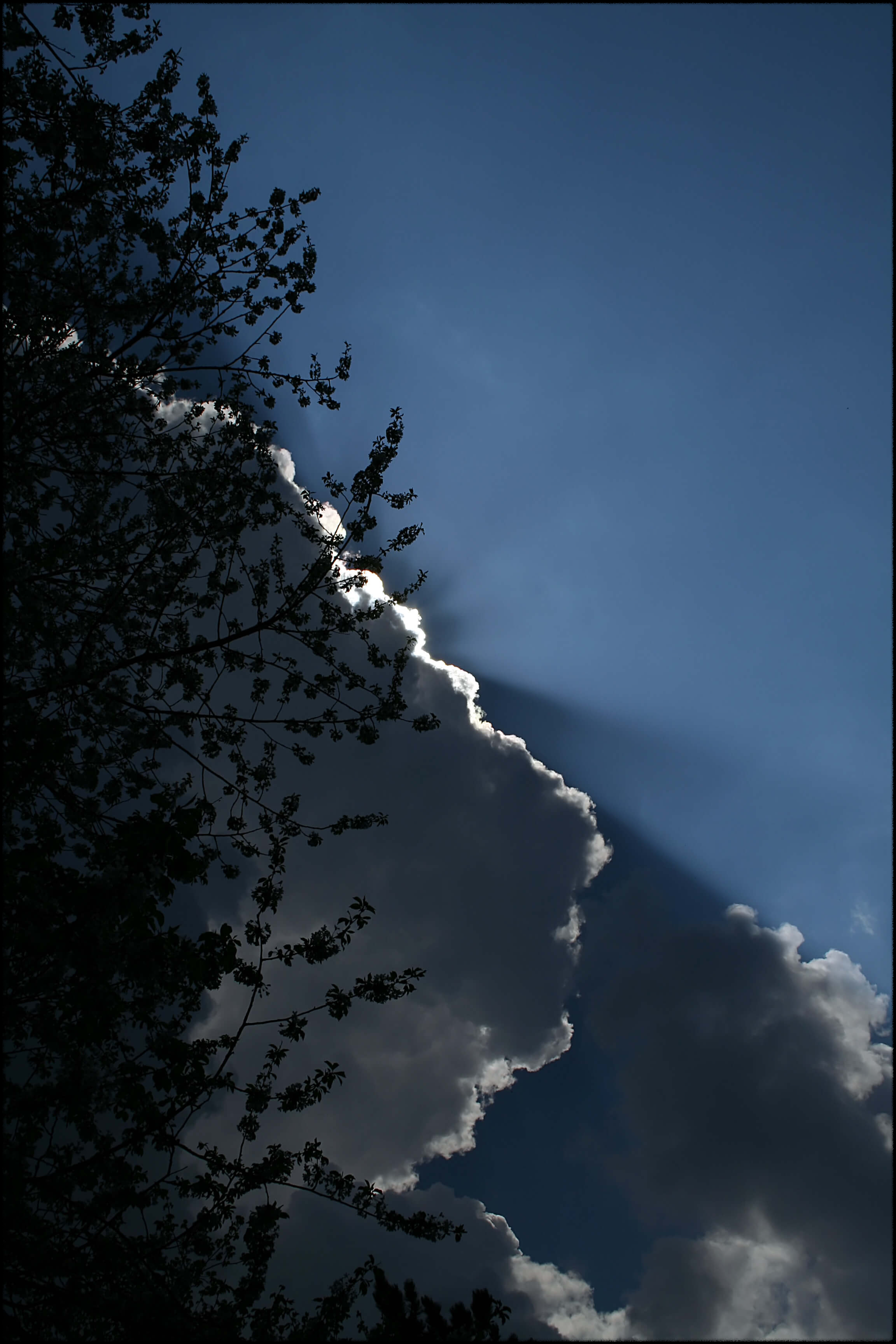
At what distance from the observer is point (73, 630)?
25.5 feet

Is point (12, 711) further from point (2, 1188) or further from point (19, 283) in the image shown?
point (19, 283)

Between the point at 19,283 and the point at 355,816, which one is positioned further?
the point at 355,816

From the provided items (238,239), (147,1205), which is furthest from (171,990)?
(238,239)

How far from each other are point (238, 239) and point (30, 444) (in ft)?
13.1

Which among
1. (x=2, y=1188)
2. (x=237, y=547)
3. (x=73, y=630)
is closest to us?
(x=2, y=1188)

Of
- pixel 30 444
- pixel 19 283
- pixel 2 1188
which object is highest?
pixel 19 283

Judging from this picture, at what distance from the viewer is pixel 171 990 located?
6777 millimetres

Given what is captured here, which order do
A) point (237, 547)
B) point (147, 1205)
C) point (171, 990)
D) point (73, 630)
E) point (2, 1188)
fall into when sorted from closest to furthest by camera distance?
point (2, 1188) < point (147, 1205) < point (171, 990) < point (73, 630) < point (237, 547)

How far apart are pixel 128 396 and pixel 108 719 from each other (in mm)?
4036

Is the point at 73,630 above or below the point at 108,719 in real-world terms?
above

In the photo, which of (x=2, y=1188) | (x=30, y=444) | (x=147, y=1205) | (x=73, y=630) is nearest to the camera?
(x=2, y=1188)

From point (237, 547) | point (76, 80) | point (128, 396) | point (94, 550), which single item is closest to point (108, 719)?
point (94, 550)

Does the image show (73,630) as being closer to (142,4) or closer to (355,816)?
(355,816)

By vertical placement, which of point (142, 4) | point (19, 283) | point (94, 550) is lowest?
point (94, 550)
